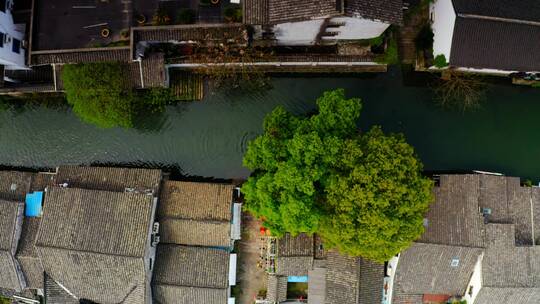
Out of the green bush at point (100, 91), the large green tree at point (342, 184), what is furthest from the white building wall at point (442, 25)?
the green bush at point (100, 91)

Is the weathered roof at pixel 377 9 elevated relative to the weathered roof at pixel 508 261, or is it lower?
elevated

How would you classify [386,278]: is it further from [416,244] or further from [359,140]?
[359,140]

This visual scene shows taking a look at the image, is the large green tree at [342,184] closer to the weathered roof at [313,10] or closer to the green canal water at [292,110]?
the weathered roof at [313,10]

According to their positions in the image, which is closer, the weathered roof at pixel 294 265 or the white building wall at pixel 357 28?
the white building wall at pixel 357 28

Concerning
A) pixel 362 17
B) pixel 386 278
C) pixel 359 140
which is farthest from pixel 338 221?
pixel 362 17

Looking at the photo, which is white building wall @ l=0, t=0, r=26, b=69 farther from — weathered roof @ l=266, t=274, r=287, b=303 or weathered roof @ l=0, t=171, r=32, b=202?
weathered roof @ l=266, t=274, r=287, b=303

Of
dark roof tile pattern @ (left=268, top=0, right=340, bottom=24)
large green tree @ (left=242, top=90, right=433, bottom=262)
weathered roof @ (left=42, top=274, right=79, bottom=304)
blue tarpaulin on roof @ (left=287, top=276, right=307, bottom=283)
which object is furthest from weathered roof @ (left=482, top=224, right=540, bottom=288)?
weathered roof @ (left=42, top=274, right=79, bottom=304)
